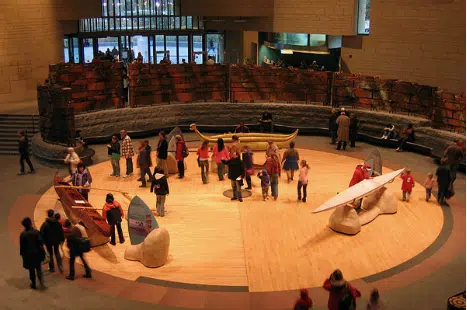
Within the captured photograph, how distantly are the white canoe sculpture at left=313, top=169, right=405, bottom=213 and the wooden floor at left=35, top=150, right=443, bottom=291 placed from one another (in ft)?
2.77

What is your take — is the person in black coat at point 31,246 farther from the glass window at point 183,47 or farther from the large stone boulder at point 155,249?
the glass window at point 183,47

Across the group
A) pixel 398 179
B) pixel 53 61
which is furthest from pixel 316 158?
pixel 53 61

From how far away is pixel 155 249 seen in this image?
13.1 m

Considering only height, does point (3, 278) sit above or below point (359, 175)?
below

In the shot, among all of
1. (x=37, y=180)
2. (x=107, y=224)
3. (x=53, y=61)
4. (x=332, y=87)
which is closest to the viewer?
(x=107, y=224)

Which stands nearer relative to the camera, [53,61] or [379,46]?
[379,46]

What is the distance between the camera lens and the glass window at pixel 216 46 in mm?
38688

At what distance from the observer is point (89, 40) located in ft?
118

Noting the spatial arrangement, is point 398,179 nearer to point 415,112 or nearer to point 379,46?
point 415,112

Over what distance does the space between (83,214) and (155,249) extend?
6.35 ft

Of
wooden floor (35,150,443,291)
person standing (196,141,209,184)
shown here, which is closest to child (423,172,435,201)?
wooden floor (35,150,443,291)

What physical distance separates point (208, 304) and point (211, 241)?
2.88 m

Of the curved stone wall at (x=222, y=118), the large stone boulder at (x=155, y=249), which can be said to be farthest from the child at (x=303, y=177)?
the curved stone wall at (x=222, y=118)

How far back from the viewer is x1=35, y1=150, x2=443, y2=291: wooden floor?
42.9ft
